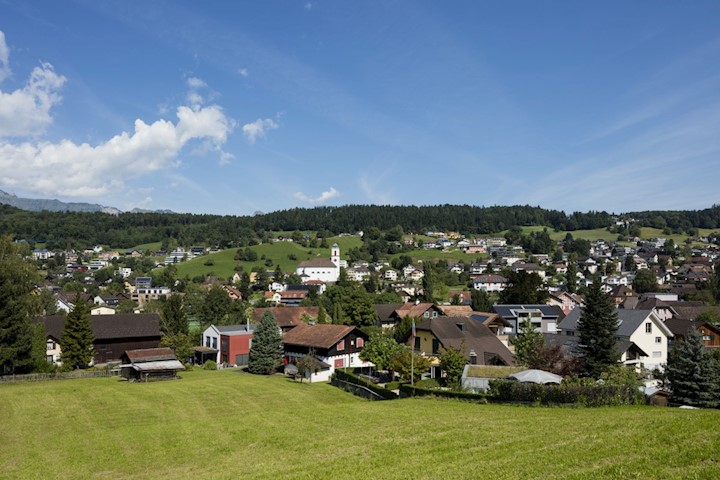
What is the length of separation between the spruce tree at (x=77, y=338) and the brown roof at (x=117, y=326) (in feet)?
12.8

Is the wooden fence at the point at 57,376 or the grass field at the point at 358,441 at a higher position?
the grass field at the point at 358,441

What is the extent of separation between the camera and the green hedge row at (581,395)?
2644 centimetres

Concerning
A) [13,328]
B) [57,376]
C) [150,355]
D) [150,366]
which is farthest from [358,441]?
[13,328]

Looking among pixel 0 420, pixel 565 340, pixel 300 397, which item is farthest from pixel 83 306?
pixel 565 340

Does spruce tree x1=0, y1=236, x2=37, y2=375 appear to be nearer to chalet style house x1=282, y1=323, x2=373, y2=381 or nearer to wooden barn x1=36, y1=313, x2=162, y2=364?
wooden barn x1=36, y1=313, x2=162, y2=364

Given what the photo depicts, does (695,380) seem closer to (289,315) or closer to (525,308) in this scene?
(525,308)

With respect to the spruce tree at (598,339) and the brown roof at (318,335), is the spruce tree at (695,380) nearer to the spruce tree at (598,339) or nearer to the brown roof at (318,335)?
the spruce tree at (598,339)

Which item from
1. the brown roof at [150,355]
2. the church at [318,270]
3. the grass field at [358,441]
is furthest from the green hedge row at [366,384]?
the church at [318,270]

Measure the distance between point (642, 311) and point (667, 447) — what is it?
1793 inches

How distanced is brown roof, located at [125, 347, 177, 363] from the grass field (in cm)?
1372

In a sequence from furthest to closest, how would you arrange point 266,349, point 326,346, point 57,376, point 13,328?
point 266,349 → point 326,346 → point 57,376 → point 13,328

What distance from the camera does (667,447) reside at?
43.5ft

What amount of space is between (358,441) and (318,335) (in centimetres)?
3410

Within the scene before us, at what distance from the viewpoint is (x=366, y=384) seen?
40.4 m
